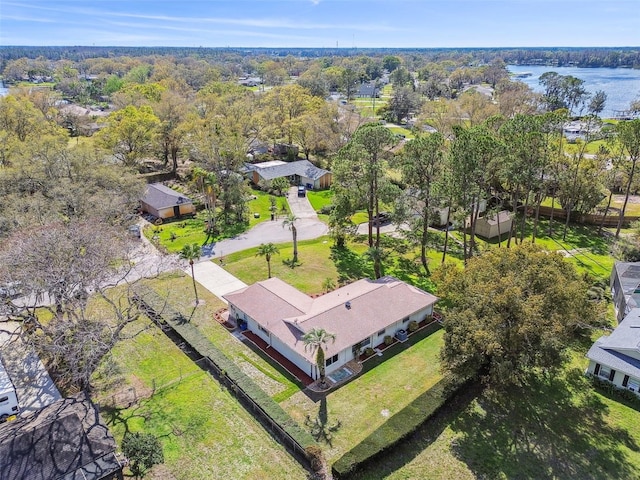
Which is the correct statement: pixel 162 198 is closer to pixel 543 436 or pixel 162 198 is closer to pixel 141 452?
pixel 141 452

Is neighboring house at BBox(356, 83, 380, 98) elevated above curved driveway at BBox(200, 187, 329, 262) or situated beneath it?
elevated above

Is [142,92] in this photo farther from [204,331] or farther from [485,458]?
[485,458]

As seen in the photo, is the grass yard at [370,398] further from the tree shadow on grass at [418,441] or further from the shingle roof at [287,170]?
the shingle roof at [287,170]

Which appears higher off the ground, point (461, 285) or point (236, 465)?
point (461, 285)

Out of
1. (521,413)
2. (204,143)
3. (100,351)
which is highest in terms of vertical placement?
(204,143)

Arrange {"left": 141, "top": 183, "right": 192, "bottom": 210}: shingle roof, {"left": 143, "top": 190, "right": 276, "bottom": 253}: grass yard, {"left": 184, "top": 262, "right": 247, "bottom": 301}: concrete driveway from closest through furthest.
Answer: {"left": 184, "top": 262, "right": 247, "bottom": 301}: concrete driveway
{"left": 143, "top": 190, "right": 276, "bottom": 253}: grass yard
{"left": 141, "top": 183, "right": 192, "bottom": 210}: shingle roof

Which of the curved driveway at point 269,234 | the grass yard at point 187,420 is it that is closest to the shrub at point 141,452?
the grass yard at point 187,420

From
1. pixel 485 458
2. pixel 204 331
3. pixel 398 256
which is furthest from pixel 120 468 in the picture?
pixel 398 256

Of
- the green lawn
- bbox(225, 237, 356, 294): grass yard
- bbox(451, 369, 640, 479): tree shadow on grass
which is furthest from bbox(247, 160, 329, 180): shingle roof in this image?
bbox(451, 369, 640, 479): tree shadow on grass

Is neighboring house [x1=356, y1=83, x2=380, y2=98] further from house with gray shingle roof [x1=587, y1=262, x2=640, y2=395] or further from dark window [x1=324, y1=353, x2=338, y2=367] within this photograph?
dark window [x1=324, y1=353, x2=338, y2=367]
